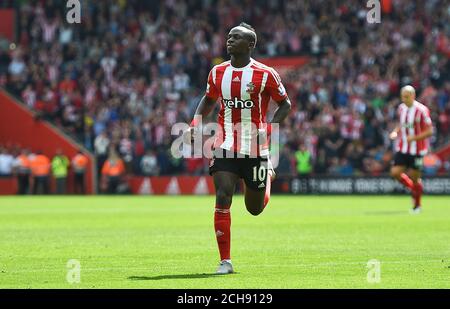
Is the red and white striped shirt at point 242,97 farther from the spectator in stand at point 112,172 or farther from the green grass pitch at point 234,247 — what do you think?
the spectator in stand at point 112,172

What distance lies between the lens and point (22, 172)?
40.1m

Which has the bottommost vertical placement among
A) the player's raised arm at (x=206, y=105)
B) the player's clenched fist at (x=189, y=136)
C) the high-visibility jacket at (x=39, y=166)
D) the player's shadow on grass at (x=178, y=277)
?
the high-visibility jacket at (x=39, y=166)

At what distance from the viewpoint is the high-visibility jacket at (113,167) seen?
3919 centimetres

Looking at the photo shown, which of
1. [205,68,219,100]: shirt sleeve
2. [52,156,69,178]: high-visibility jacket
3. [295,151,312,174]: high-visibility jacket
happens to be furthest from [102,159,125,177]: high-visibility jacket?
[205,68,219,100]: shirt sleeve

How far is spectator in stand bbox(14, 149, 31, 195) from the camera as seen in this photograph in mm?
40094

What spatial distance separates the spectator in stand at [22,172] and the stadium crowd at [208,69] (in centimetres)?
215

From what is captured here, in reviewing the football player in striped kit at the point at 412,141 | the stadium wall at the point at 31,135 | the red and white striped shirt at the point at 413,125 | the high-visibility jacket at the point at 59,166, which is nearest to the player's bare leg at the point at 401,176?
the football player in striped kit at the point at 412,141

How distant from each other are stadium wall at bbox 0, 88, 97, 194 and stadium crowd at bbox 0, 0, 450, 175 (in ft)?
1.32

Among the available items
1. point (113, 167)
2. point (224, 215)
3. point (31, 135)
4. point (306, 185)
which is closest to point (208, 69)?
point (113, 167)

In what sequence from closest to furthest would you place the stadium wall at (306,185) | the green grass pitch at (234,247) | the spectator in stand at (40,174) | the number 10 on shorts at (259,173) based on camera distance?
the green grass pitch at (234,247) < the number 10 on shorts at (259,173) < the stadium wall at (306,185) < the spectator in stand at (40,174)

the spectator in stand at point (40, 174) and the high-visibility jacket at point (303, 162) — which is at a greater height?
the high-visibility jacket at point (303, 162)

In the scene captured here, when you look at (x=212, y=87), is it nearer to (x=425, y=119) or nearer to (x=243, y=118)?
(x=243, y=118)

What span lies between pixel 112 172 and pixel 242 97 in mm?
27460
